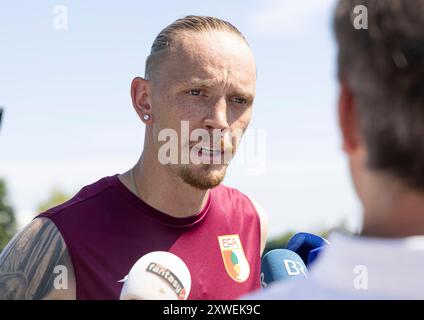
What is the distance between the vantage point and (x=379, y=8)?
1.46 metres

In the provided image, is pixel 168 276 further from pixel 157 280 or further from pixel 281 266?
pixel 281 266

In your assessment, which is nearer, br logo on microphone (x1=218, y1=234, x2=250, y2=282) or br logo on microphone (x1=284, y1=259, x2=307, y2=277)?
br logo on microphone (x1=284, y1=259, x2=307, y2=277)

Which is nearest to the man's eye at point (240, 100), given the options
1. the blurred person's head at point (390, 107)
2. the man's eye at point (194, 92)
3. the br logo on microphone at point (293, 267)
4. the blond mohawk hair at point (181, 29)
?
the man's eye at point (194, 92)

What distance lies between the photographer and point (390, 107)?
1420 millimetres

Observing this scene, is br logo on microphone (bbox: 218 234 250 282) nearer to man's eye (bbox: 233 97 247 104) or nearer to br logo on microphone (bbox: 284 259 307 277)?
br logo on microphone (bbox: 284 259 307 277)

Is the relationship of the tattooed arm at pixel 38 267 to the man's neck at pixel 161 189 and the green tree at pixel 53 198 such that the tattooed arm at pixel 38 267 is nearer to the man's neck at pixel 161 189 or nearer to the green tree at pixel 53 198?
the man's neck at pixel 161 189

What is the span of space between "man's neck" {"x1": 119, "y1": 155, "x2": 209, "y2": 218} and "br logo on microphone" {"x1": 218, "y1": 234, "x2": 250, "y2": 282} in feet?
1.12

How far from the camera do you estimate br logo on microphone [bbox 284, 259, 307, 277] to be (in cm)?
395

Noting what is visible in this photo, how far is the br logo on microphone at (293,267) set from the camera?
13.0ft

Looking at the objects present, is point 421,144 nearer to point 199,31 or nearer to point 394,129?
point 394,129

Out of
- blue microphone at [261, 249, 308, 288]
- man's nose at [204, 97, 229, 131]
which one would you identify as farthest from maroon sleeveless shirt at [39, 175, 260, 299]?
man's nose at [204, 97, 229, 131]

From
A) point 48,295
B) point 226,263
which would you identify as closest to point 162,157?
point 226,263

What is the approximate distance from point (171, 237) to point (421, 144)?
2.75 metres

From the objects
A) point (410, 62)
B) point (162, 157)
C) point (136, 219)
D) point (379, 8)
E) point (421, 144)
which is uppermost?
point (379, 8)
